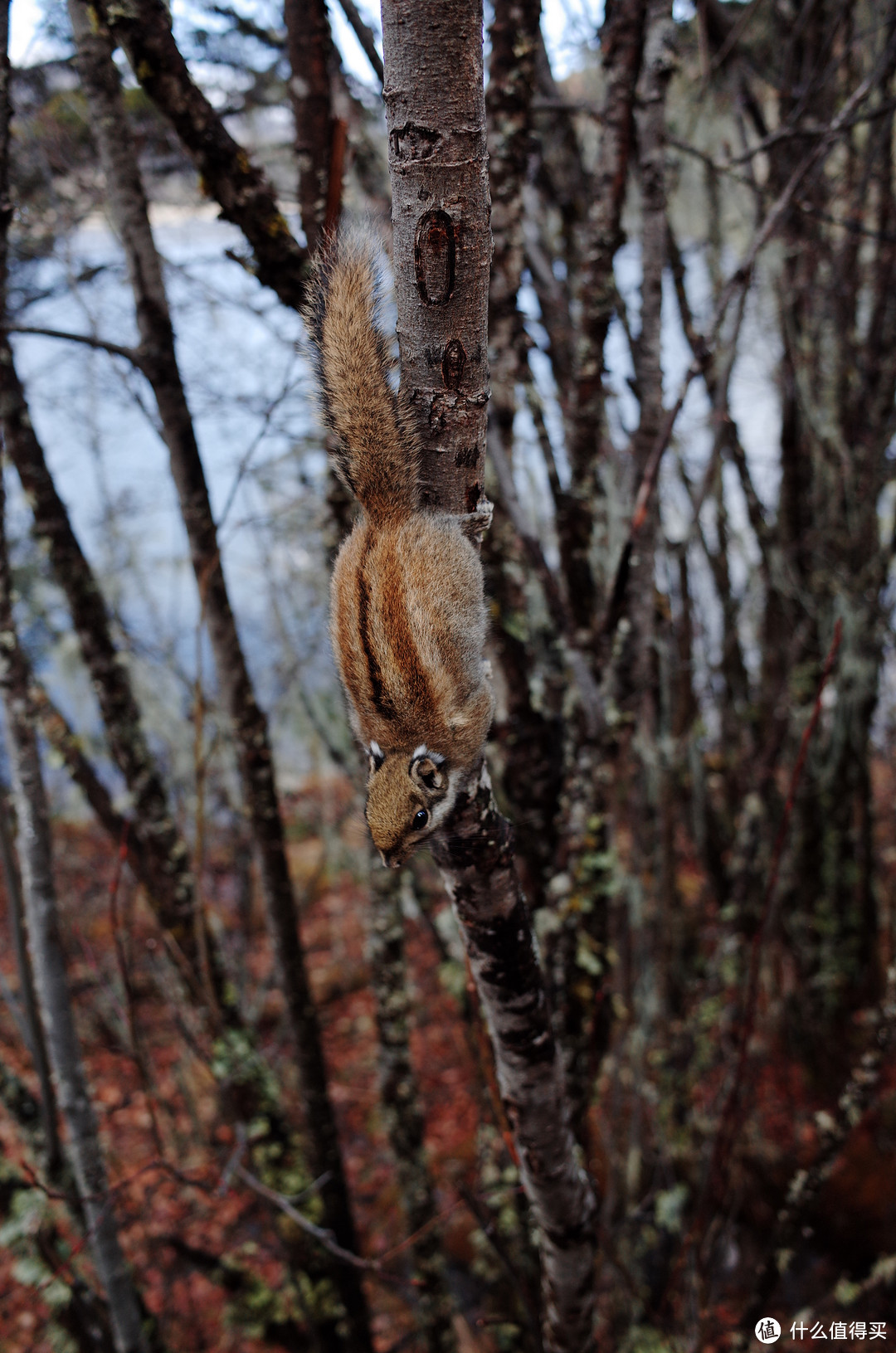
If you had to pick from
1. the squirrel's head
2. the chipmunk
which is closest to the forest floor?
the squirrel's head

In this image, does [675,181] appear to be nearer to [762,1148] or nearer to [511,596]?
[511,596]

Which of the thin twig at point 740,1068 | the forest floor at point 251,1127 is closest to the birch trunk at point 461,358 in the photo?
the forest floor at point 251,1127

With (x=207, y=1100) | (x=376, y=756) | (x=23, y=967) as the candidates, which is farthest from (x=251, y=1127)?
(x=207, y=1100)

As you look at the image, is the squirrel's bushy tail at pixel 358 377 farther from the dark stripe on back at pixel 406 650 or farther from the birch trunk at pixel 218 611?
the birch trunk at pixel 218 611

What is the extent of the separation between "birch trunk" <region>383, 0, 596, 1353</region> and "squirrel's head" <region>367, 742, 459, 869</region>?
0.06 m

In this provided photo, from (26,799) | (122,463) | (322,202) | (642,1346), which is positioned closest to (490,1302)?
(642,1346)

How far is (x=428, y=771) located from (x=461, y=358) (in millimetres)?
596

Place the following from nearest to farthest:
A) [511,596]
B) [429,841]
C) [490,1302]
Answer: [429,841] < [511,596] < [490,1302]

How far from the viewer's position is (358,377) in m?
1.24

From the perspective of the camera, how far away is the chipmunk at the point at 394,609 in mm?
1138

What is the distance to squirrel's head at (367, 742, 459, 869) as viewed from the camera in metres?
1.14

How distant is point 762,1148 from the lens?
4.38 metres

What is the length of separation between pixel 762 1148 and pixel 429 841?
4.53m

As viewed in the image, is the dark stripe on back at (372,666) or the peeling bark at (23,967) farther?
the peeling bark at (23,967)
